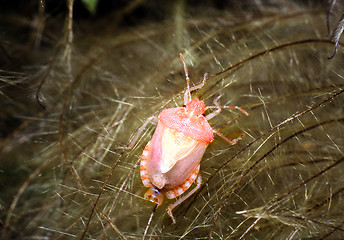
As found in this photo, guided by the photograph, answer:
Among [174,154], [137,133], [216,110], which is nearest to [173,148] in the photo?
[174,154]

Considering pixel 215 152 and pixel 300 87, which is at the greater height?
pixel 300 87

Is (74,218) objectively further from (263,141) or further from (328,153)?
(328,153)

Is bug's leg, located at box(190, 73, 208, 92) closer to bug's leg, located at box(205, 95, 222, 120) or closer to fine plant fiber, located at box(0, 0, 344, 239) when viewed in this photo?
fine plant fiber, located at box(0, 0, 344, 239)

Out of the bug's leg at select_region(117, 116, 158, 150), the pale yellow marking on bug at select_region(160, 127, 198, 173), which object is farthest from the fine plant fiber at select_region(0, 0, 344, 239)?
the pale yellow marking on bug at select_region(160, 127, 198, 173)

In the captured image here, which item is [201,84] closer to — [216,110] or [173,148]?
[216,110]

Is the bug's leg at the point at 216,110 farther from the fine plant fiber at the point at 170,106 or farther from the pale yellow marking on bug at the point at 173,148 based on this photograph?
the pale yellow marking on bug at the point at 173,148

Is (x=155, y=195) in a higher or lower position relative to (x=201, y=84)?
lower

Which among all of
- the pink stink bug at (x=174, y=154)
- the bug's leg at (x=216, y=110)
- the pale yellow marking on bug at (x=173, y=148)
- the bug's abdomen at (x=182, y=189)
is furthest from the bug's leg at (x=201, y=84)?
the bug's abdomen at (x=182, y=189)

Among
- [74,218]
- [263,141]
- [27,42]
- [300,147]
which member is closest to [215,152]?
[263,141]
